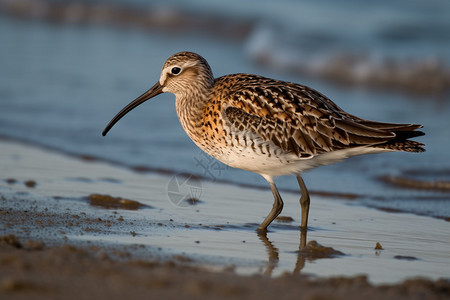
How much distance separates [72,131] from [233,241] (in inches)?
222

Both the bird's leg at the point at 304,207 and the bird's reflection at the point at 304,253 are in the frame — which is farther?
the bird's leg at the point at 304,207

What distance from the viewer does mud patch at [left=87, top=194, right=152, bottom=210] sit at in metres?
8.23

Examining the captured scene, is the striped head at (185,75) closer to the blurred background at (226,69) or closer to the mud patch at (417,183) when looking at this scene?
the blurred background at (226,69)

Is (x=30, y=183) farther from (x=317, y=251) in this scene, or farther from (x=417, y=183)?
(x=417, y=183)

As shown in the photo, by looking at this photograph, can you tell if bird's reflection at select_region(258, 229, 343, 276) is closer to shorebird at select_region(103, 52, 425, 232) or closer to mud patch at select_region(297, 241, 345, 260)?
mud patch at select_region(297, 241, 345, 260)

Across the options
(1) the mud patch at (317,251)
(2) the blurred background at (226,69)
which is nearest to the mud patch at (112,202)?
(2) the blurred background at (226,69)

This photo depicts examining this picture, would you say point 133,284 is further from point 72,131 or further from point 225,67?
point 225,67

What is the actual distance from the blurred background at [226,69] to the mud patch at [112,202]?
1.92 metres

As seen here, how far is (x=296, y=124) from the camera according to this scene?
7801mm

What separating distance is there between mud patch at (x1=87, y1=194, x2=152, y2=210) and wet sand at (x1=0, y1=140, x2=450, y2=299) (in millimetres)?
13

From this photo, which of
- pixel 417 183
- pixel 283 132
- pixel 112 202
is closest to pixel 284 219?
pixel 283 132

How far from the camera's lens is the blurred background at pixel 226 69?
34.9 feet

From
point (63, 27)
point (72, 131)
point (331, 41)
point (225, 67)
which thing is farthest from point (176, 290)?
point (63, 27)

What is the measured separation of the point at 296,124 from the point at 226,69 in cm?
957
